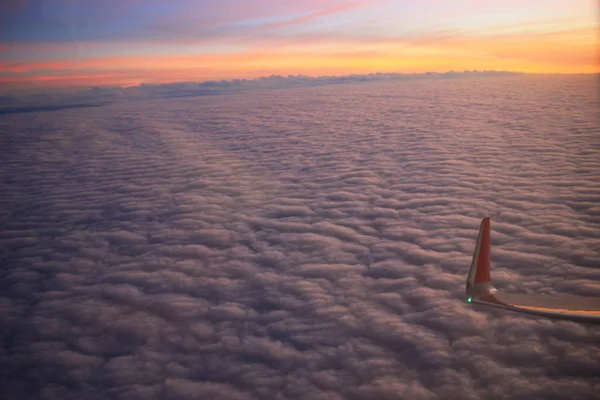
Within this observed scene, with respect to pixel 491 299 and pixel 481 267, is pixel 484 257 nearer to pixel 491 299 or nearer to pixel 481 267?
pixel 481 267

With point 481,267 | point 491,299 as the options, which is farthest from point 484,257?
point 491,299

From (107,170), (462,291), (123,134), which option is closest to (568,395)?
(462,291)

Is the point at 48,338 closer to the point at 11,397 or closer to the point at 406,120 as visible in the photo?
the point at 11,397

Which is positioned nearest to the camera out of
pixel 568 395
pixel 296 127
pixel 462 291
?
pixel 568 395

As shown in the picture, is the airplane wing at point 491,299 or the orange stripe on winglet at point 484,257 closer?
the airplane wing at point 491,299

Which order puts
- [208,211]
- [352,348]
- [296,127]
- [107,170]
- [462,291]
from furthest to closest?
[296,127] < [107,170] < [208,211] < [462,291] < [352,348]

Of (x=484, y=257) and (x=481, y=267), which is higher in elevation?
(x=484, y=257)

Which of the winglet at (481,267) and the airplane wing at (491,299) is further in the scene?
the winglet at (481,267)

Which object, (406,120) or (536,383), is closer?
(536,383)
